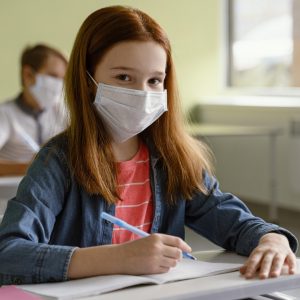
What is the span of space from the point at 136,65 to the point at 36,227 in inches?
14.6

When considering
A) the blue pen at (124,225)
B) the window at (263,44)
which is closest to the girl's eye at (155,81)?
the blue pen at (124,225)

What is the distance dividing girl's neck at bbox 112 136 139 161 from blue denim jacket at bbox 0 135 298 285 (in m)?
0.04

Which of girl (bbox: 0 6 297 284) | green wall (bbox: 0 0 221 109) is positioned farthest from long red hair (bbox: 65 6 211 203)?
green wall (bbox: 0 0 221 109)

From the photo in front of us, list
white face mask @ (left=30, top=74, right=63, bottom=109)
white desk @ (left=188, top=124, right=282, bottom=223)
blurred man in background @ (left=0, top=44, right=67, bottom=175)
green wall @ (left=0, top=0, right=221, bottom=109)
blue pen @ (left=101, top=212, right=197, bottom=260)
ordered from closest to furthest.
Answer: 1. blue pen @ (left=101, top=212, right=197, bottom=260)
2. blurred man in background @ (left=0, top=44, right=67, bottom=175)
3. white face mask @ (left=30, top=74, right=63, bottom=109)
4. white desk @ (left=188, top=124, right=282, bottom=223)
5. green wall @ (left=0, top=0, right=221, bottom=109)

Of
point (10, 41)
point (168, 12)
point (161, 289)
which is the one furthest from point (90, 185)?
point (168, 12)

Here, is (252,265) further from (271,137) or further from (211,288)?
(271,137)

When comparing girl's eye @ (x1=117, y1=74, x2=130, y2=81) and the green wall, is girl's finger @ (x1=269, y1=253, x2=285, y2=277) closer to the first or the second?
girl's eye @ (x1=117, y1=74, x2=130, y2=81)

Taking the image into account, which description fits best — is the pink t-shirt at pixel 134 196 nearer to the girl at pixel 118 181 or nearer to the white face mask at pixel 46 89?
the girl at pixel 118 181

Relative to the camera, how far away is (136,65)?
145cm

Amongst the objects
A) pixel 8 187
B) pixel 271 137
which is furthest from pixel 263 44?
pixel 8 187

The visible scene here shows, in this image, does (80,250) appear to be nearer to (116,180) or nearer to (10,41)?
(116,180)

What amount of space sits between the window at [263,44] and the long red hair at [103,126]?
464 centimetres

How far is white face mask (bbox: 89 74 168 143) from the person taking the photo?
152 cm

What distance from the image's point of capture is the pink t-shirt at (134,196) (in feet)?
5.11
